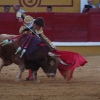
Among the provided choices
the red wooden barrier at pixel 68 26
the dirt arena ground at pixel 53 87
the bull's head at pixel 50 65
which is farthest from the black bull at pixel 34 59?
the red wooden barrier at pixel 68 26

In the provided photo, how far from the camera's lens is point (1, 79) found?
27.8ft

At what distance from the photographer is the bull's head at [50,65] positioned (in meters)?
8.17

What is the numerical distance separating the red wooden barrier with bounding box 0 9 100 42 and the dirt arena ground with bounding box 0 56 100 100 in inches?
135

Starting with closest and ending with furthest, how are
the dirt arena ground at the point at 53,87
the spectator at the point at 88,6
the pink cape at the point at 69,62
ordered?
the dirt arena ground at the point at 53,87 < the pink cape at the point at 69,62 < the spectator at the point at 88,6

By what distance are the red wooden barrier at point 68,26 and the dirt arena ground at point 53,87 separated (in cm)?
343

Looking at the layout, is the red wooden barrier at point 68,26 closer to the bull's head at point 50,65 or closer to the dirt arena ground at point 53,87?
the dirt arena ground at point 53,87

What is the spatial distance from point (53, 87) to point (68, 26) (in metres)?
5.69

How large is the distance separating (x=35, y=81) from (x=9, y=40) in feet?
2.42

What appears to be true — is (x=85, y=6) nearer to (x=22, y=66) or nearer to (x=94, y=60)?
(x=94, y=60)

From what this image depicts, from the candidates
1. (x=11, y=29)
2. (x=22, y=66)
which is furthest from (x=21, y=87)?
(x=11, y=29)

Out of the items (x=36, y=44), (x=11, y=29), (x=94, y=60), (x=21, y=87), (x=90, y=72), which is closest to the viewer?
(x=21, y=87)

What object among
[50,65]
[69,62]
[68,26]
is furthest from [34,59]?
[68,26]

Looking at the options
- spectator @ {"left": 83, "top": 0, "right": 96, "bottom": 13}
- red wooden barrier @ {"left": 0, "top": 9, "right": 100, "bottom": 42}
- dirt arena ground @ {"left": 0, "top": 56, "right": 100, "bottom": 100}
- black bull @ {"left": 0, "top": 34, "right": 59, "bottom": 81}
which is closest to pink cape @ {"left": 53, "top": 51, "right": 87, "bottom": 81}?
dirt arena ground @ {"left": 0, "top": 56, "right": 100, "bottom": 100}

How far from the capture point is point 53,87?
24.8ft
